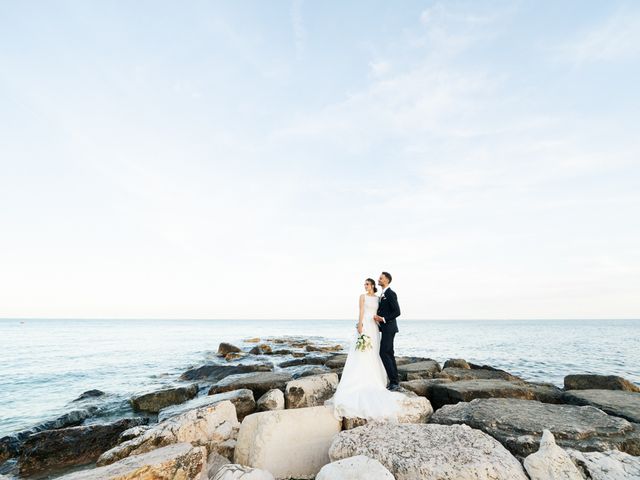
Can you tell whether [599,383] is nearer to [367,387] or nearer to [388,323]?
[388,323]

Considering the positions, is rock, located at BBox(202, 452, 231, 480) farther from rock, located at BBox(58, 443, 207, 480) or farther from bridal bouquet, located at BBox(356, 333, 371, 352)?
bridal bouquet, located at BBox(356, 333, 371, 352)

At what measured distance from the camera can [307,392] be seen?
7.96 metres

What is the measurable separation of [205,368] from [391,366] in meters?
10.6

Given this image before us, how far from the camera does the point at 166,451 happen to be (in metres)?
4.60

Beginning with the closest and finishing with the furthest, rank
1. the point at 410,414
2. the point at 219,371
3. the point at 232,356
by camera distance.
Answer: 1. the point at 410,414
2. the point at 219,371
3. the point at 232,356

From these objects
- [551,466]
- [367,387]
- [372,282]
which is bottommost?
[551,466]

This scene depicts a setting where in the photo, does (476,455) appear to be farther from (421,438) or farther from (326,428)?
(326,428)

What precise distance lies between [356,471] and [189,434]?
11.7 feet

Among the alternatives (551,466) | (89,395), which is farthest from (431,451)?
(89,395)

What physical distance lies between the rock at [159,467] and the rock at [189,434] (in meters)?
1.20

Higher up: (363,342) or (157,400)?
→ (363,342)

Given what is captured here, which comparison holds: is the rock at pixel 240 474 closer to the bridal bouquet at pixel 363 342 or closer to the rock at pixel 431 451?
the rock at pixel 431 451

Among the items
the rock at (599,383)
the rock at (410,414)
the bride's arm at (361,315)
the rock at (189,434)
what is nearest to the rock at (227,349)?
the bride's arm at (361,315)

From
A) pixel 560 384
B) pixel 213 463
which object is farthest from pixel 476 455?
pixel 560 384
